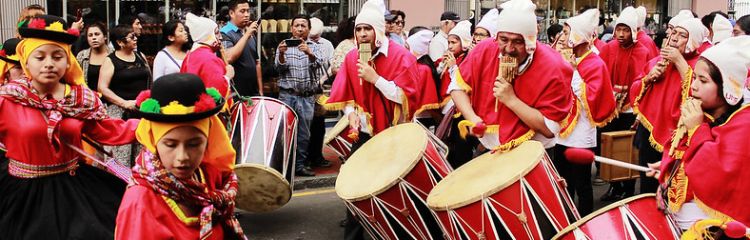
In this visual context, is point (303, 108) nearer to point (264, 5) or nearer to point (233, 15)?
point (233, 15)

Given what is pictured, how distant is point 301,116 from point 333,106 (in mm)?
2554

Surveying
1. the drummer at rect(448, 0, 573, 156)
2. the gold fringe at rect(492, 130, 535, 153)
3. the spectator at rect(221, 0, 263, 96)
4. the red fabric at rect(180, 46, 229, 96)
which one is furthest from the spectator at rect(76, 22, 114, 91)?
the gold fringe at rect(492, 130, 535, 153)

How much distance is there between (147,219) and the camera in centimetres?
332

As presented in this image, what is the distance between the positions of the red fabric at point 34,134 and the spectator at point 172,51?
2.54m

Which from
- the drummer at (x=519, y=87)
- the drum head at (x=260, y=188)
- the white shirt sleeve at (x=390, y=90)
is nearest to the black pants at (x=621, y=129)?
the white shirt sleeve at (x=390, y=90)

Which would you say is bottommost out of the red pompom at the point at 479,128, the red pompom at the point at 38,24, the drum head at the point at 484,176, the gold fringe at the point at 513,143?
the drum head at the point at 484,176

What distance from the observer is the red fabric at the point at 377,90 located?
6.48 m

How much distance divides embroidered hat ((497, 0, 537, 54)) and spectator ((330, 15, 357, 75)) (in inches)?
161

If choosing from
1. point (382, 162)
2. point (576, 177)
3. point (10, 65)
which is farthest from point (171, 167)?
point (576, 177)

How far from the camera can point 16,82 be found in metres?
4.99

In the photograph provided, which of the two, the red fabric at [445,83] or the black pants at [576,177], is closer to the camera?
the black pants at [576,177]

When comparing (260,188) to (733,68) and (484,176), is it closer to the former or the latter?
(484,176)

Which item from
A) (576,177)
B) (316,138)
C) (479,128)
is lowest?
(316,138)

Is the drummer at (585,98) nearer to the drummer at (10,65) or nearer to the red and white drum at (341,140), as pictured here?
the red and white drum at (341,140)
